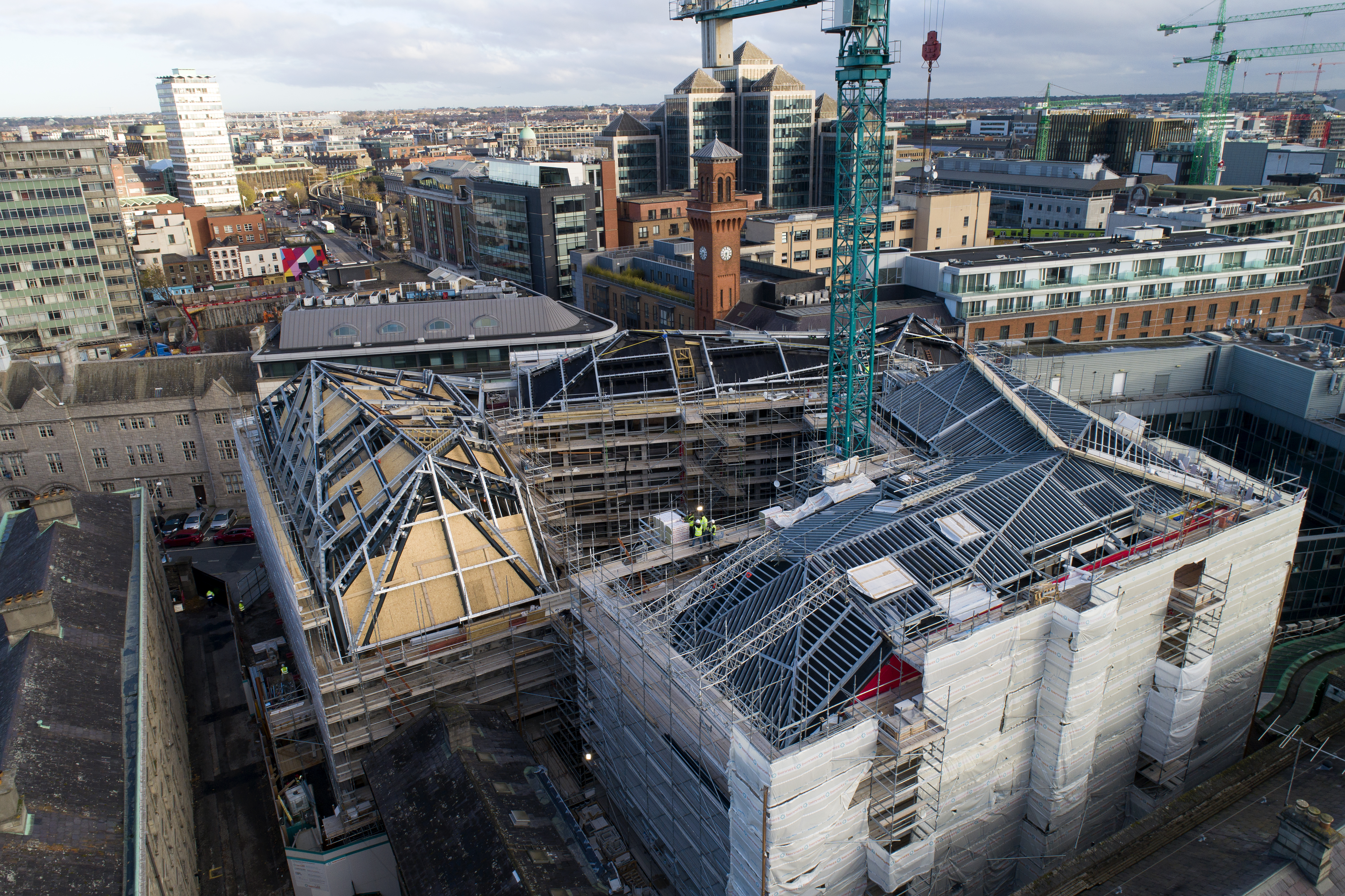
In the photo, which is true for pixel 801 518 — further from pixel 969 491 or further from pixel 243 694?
pixel 243 694

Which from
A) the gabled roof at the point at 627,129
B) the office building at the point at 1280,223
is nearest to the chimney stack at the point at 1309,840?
the office building at the point at 1280,223

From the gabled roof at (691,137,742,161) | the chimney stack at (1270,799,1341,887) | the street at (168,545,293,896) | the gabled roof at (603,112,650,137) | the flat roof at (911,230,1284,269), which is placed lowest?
the street at (168,545,293,896)

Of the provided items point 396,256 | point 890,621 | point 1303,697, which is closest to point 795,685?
point 890,621

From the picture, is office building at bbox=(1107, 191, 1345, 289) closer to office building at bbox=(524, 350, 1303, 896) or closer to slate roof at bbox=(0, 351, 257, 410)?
office building at bbox=(524, 350, 1303, 896)

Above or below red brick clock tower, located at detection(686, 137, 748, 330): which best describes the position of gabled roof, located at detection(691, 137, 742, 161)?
above

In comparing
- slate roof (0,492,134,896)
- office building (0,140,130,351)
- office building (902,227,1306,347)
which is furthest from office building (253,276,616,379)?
office building (0,140,130,351)
